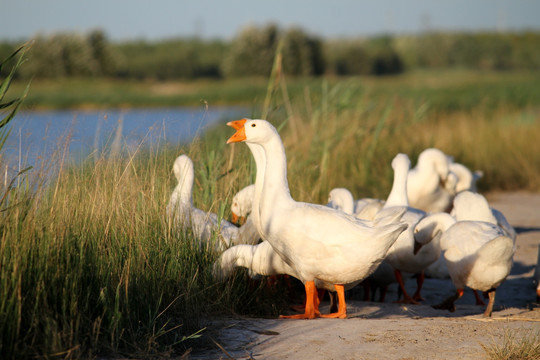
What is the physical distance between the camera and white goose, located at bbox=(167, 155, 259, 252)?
16.5 feet

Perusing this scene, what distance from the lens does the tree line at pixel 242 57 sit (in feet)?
143

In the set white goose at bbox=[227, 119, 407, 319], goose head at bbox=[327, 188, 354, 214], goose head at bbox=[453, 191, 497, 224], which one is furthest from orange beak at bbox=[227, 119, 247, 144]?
goose head at bbox=[453, 191, 497, 224]

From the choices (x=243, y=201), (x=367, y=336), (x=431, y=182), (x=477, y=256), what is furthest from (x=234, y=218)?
(x=431, y=182)

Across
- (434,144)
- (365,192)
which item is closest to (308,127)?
(365,192)

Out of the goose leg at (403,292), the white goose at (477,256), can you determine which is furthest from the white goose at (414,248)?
the white goose at (477,256)

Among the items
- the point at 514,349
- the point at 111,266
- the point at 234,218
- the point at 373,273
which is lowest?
the point at 514,349

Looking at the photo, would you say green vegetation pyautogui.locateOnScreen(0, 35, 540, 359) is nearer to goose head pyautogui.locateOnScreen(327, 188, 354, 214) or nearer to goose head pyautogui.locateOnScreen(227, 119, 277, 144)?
goose head pyautogui.locateOnScreen(327, 188, 354, 214)

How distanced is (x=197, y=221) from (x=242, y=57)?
4022 cm

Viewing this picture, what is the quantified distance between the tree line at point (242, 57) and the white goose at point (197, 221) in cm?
3127

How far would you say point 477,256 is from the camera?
5.41 metres

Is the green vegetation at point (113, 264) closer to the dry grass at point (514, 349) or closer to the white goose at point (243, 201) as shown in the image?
the white goose at point (243, 201)

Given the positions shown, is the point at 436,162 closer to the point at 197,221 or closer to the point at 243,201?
the point at 243,201

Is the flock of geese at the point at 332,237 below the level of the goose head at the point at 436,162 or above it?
below

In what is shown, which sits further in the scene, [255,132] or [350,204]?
[350,204]
